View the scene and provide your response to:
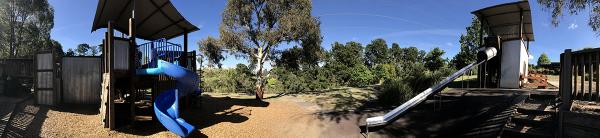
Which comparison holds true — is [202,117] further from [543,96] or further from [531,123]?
[543,96]

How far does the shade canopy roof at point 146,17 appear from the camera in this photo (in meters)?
10.8

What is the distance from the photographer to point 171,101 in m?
9.32

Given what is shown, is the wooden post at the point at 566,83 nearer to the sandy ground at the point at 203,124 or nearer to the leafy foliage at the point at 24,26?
the sandy ground at the point at 203,124

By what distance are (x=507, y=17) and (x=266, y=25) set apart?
35.4 ft

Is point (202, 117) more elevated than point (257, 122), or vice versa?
point (202, 117)

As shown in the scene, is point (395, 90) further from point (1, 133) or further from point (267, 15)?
point (1, 133)

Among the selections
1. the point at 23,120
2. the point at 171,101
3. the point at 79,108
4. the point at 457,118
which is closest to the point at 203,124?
the point at 171,101

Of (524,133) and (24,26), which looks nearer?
(524,133)

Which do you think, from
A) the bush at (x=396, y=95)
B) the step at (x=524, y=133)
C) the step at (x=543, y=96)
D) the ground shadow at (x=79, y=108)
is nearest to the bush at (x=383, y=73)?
the bush at (x=396, y=95)

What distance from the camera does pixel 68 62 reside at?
12133 mm

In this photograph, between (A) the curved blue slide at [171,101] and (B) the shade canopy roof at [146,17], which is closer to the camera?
(A) the curved blue slide at [171,101]

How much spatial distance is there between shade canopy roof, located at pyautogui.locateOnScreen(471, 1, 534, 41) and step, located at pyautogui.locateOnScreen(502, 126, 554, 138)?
22.5 ft

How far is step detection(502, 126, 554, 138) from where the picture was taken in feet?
16.2

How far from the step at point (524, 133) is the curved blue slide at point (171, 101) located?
21.6 ft
